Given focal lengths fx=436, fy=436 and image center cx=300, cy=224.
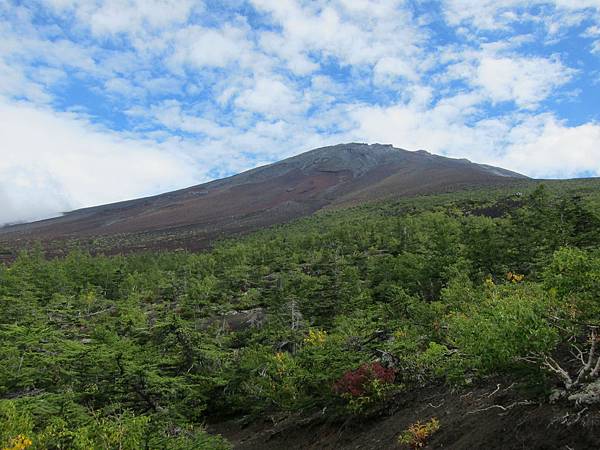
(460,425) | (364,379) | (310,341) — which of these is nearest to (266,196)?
(310,341)

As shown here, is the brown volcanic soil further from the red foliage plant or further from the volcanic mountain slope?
the volcanic mountain slope

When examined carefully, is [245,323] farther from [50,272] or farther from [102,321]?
[50,272]

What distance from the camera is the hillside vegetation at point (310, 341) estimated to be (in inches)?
271

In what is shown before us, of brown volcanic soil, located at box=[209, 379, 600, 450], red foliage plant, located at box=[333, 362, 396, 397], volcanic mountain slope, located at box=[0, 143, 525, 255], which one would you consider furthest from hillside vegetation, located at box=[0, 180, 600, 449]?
volcanic mountain slope, located at box=[0, 143, 525, 255]

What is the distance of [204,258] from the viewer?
45375 millimetres

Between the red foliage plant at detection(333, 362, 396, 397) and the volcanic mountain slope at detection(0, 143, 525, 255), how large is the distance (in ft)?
199

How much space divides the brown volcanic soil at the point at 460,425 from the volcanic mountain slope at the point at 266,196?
58.4 meters

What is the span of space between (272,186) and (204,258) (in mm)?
84583

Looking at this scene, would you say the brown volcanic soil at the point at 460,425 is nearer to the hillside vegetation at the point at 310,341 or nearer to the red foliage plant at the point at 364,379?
the hillside vegetation at the point at 310,341

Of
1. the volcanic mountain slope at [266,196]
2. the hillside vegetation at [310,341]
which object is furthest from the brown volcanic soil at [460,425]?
the volcanic mountain slope at [266,196]

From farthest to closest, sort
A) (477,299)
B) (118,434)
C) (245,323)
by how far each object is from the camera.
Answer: (245,323) → (477,299) → (118,434)

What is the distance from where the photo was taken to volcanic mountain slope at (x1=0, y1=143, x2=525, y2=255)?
289 feet

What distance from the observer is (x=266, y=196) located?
117 meters

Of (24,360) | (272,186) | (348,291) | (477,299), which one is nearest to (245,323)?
(348,291)
